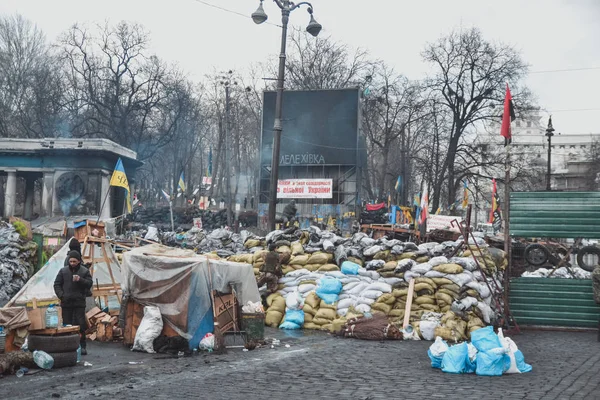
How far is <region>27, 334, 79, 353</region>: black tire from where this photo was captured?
8555 mm

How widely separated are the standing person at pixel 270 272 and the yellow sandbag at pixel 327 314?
4.59 feet

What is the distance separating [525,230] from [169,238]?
1632cm

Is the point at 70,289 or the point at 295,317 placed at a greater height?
the point at 70,289

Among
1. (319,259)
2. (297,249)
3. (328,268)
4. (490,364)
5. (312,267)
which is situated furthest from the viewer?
(297,249)

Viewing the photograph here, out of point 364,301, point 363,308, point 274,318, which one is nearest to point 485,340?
point 363,308

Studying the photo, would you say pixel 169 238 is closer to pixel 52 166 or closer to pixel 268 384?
pixel 52 166

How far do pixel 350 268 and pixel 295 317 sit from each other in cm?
178

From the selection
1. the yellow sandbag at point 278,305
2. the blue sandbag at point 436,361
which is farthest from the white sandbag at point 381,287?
the blue sandbag at point 436,361

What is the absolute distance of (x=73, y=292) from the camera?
954cm

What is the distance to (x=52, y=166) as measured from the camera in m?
39.2

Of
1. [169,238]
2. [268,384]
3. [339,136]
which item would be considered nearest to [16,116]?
[339,136]

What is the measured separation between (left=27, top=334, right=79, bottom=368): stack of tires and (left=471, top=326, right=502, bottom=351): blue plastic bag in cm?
524

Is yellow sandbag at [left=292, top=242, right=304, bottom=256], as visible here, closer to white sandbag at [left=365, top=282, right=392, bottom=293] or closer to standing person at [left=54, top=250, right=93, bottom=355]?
white sandbag at [left=365, top=282, right=392, bottom=293]

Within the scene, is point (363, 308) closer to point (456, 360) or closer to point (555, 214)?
point (555, 214)
